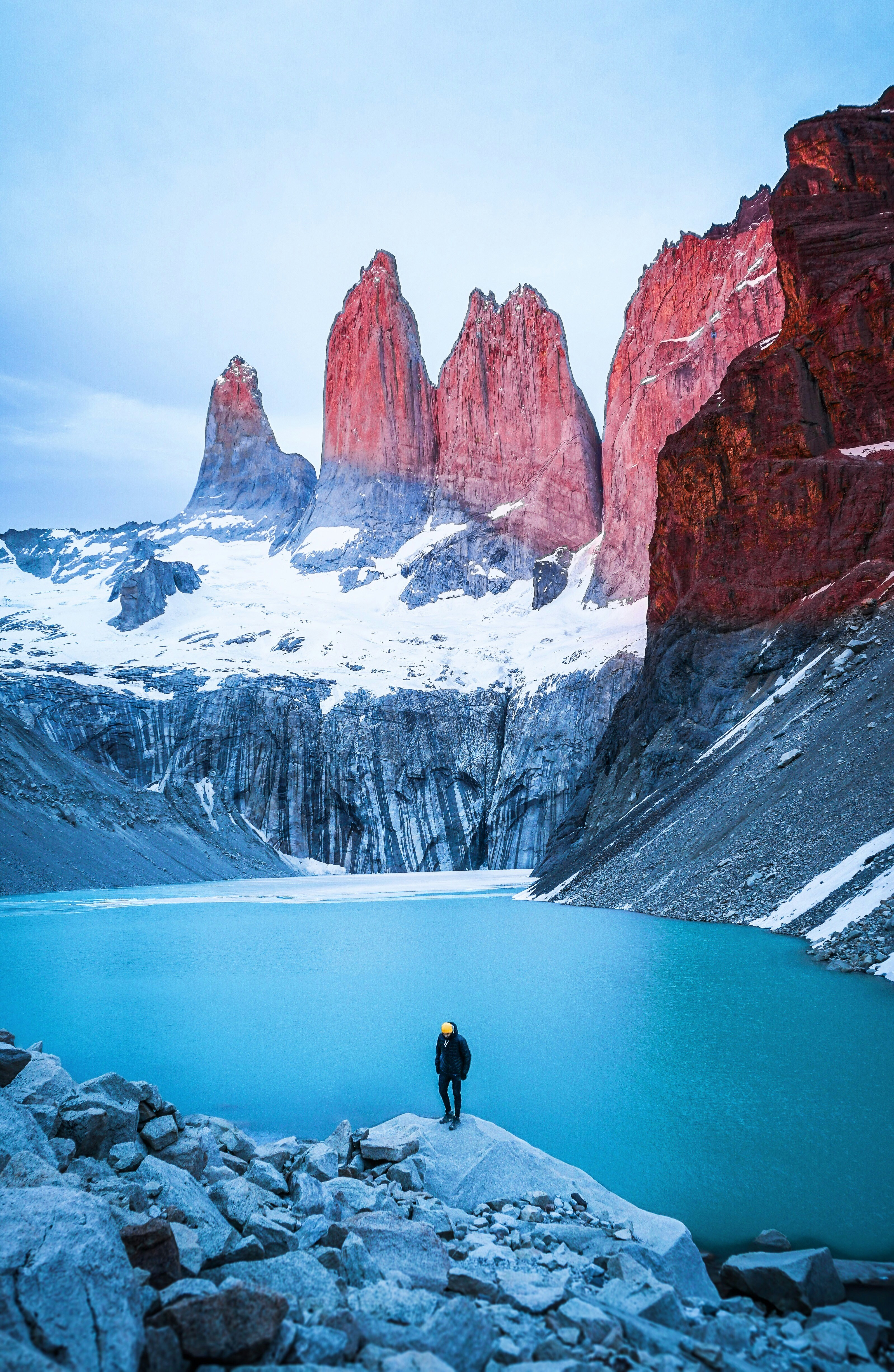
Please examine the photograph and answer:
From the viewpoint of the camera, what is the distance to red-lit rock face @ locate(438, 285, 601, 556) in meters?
110

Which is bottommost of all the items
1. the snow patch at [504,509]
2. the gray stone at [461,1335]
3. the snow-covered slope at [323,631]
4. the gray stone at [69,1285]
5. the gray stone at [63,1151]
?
the gray stone at [461,1335]

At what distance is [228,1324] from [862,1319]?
12.3 feet

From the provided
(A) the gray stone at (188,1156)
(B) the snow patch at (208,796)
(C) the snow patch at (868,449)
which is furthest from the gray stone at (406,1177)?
(B) the snow patch at (208,796)

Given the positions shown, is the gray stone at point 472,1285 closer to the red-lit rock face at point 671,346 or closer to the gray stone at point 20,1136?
the gray stone at point 20,1136

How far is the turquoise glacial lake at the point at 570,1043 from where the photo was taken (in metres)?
7.53

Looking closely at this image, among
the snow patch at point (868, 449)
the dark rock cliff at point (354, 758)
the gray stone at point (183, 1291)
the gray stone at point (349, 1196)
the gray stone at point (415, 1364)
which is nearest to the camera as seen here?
the gray stone at point (415, 1364)

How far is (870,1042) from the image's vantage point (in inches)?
426

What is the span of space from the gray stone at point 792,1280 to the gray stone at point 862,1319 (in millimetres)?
74

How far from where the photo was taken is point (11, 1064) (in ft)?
26.2

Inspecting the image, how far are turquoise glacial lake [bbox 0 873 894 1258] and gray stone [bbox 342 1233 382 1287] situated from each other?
9.34 ft

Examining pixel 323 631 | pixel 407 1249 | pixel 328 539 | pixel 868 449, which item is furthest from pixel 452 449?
pixel 407 1249

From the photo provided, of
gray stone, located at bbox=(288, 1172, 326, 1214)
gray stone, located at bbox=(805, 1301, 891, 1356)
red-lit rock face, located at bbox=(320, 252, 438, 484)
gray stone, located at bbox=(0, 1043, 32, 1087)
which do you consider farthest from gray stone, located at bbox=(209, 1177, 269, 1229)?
red-lit rock face, located at bbox=(320, 252, 438, 484)

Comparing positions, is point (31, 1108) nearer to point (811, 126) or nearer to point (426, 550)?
point (811, 126)

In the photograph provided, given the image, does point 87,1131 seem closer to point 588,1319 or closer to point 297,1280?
point 297,1280
